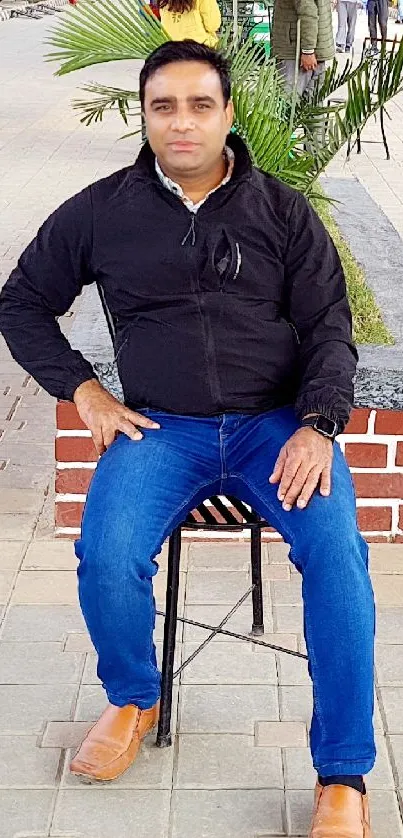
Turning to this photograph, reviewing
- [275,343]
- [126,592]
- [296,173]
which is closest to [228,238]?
[275,343]

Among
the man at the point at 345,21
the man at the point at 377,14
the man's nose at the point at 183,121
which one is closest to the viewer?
the man's nose at the point at 183,121

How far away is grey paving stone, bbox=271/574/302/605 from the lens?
337 cm

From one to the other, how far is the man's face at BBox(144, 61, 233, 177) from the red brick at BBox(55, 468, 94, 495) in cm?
122

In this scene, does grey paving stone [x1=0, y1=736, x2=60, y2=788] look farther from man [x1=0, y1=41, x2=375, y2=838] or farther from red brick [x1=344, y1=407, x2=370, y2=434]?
red brick [x1=344, y1=407, x2=370, y2=434]

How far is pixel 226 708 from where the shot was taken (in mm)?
2873

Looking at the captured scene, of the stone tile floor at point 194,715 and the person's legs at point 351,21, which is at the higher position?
the stone tile floor at point 194,715

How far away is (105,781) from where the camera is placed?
2.58 m

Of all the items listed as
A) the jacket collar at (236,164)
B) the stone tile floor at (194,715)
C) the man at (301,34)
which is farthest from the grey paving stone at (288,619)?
the man at (301,34)

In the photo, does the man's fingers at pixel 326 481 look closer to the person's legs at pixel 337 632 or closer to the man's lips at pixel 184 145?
the person's legs at pixel 337 632

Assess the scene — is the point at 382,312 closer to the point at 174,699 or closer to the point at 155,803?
the point at 174,699

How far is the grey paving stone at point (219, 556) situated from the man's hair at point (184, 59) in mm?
1429

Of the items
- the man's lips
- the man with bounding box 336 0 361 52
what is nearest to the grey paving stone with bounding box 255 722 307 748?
the man's lips

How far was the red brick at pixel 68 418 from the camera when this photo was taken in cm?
354

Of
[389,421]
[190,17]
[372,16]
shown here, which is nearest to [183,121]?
[389,421]
